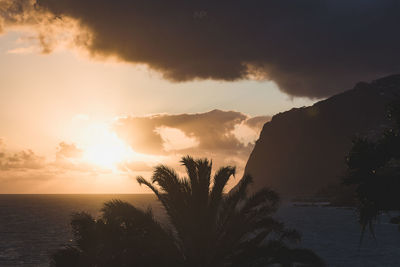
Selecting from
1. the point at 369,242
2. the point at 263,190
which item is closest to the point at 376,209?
the point at 263,190

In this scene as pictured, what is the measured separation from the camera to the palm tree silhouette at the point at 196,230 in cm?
1428

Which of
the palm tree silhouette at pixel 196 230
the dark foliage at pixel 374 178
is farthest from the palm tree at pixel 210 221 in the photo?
the dark foliage at pixel 374 178

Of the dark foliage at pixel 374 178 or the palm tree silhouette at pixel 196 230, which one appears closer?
the dark foliage at pixel 374 178

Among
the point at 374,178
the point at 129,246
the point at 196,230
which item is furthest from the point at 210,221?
the point at 374,178

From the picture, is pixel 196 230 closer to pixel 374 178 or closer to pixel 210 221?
pixel 210 221

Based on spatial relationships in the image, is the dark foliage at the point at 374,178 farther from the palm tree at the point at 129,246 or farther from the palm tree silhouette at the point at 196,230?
the palm tree at the point at 129,246

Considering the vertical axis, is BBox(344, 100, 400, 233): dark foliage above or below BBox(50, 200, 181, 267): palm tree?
above

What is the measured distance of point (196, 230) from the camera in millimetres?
14258

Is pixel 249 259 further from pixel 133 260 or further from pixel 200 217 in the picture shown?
pixel 133 260

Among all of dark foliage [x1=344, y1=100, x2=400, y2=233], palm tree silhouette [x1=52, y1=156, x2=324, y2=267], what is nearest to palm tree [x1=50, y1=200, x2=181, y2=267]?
palm tree silhouette [x1=52, y1=156, x2=324, y2=267]

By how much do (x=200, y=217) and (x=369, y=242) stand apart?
213 ft

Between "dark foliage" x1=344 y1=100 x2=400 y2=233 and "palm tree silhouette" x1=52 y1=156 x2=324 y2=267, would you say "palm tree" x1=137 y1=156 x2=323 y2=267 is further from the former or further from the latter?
"dark foliage" x1=344 y1=100 x2=400 y2=233

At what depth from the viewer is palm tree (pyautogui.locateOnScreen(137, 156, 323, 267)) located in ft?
47.1

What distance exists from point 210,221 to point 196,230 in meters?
0.54
